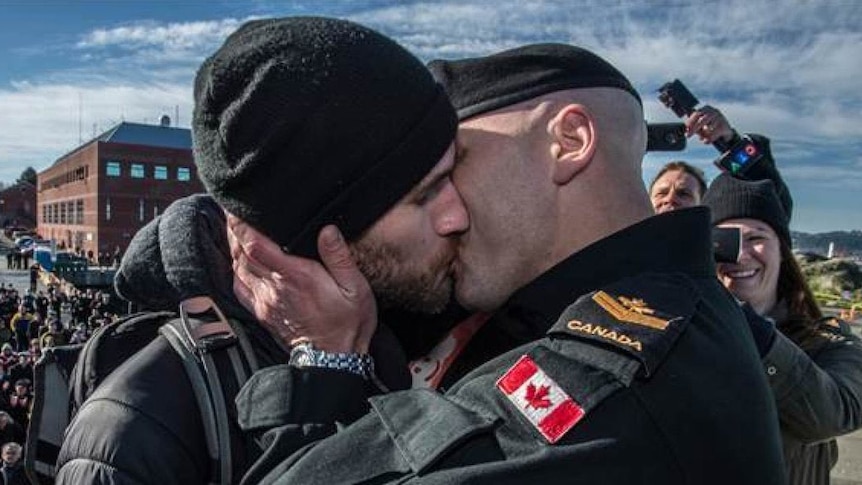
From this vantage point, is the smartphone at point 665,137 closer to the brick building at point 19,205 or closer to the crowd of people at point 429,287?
the crowd of people at point 429,287

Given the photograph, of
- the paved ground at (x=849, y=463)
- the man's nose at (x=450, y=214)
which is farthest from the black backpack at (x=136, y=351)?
the paved ground at (x=849, y=463)

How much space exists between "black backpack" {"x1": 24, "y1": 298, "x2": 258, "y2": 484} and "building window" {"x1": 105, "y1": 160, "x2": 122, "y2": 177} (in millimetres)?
59442

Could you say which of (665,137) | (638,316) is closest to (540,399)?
(638,316)

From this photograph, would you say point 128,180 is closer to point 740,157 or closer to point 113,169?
point 113,169

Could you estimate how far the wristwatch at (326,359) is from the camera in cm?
139

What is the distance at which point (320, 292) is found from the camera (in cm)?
143

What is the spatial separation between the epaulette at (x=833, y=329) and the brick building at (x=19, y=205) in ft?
369

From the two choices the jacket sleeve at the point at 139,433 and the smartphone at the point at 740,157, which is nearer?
the jacket sleeve at the point at 139,433

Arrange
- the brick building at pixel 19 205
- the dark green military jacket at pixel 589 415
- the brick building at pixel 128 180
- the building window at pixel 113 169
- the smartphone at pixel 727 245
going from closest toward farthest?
the dark green military jacket at pixel 589 415, the smartphone at pixel 727 245, the brick building at pixel 128 180, the building window at pixel 113 169, the brick building at pixel 19 205

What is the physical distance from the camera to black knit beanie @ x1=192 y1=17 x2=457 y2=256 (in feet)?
4.23

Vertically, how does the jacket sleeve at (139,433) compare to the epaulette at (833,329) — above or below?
above

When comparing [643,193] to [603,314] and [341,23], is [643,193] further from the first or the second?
[341,23]

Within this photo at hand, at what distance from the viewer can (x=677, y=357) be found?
1083 millimetres

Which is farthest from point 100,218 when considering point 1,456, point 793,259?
point 793,259
